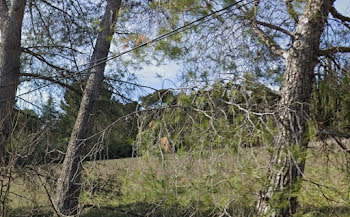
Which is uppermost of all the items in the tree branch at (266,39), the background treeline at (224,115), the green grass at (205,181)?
the tree branch at (266,39)

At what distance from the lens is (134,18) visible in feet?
20.9

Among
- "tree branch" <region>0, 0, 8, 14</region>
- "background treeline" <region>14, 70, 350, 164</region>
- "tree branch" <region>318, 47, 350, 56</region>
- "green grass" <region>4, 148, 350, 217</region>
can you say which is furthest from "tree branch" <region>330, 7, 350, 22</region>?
"tree branch" <region>0, 0, 8, 14</region>

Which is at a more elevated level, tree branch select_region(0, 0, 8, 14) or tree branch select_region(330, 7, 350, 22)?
tree branch select_region(0, 0, 8, 14)

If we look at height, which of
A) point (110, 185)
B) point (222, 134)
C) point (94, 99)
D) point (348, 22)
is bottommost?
point (110, 185)

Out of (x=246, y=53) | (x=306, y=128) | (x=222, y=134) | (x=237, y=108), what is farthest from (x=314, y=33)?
(x=222, y=134)

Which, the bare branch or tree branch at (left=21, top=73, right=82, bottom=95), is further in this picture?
tree branch at (left=21, top=73, right=82, bottom=95)

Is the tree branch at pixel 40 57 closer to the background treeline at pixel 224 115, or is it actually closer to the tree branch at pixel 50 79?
the tree branch at pixel 50 79

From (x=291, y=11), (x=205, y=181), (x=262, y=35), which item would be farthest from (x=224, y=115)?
(x=291, y=11)

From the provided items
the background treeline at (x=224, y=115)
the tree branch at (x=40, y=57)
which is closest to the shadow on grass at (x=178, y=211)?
the background treeline at (x=224, y=115)

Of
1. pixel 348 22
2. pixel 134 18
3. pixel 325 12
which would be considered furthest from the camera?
pixel 134 18

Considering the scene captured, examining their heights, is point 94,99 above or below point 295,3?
below

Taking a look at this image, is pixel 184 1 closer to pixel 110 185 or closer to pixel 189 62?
pixel 189 62

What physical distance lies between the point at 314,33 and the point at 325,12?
240 millimetres

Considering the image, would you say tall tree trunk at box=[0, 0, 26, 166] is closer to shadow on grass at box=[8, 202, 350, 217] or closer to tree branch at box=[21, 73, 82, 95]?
tree branch at box=[21, 73, 82, 95]
